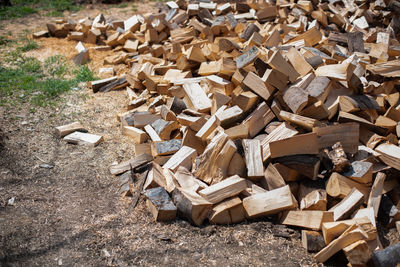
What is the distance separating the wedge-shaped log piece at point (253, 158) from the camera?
2969 mm

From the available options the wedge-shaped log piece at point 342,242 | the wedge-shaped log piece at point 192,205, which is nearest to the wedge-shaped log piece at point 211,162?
the wedge-shaped log piece at point 192,205

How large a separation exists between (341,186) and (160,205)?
146 cm

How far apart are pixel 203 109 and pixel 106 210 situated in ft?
4.94

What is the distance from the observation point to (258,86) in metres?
3.37

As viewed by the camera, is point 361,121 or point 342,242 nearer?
point 342,242

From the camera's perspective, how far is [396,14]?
535 cm

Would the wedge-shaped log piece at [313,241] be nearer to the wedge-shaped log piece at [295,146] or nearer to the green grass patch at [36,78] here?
the wedge-shaped log piece at [295,146]

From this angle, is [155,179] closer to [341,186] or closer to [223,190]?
[223,190]

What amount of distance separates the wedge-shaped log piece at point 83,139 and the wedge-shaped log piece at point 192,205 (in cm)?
162

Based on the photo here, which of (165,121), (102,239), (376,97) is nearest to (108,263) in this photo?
(102,239)

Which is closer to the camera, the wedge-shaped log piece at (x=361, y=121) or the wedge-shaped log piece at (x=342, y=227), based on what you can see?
the wedge-shaped log piece at (x=342, y=227)

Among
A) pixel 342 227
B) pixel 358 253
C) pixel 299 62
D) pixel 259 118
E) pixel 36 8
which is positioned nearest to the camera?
pixel 358 253

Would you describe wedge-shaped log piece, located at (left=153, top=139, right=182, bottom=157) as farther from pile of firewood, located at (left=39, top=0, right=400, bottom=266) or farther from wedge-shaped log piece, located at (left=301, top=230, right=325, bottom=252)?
wedge-shaped log piece, located at (left=301, top=230, right=325, bottom=252)

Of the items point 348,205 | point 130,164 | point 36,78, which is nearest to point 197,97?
point 130,164
